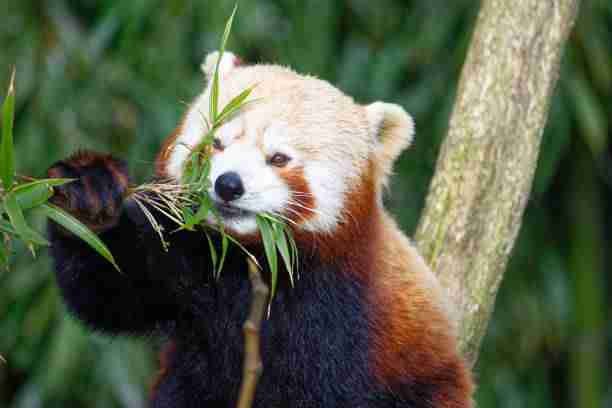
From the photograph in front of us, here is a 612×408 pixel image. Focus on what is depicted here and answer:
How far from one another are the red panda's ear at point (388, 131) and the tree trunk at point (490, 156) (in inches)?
11.6

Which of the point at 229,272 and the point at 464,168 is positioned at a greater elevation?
the point at 464,168

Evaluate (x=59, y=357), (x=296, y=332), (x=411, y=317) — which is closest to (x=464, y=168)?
(x=411, y=317)

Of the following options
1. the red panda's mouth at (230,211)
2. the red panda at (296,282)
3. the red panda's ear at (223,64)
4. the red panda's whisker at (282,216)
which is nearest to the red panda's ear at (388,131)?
the red panda at (296,282)

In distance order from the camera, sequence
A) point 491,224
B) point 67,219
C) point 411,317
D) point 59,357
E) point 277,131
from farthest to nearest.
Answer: point 59,357 → point 491,224 → point 411,317 → point 277,131 → point 67,219

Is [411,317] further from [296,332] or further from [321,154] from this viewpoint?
[321,154]

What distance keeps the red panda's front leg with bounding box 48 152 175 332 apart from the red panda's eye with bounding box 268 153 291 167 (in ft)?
1.33

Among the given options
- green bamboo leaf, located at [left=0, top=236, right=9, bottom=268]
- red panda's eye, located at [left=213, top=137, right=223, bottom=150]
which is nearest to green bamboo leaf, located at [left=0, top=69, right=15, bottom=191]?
green bamboo leaf, located at [left=0, top=236, right=9, bottom=268]

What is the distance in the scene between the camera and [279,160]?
117 inches

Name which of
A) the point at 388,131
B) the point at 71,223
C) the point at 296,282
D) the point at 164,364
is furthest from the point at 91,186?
the point at 388,131

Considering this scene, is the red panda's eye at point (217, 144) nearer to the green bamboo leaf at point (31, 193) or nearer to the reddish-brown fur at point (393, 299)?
the reddish-brown fur at point (393, 299)

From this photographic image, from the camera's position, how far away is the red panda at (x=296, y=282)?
9.69 ft

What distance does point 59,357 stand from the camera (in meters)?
5.88

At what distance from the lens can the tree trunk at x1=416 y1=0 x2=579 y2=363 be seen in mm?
3598

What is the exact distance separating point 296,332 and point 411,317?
1.27 feet
